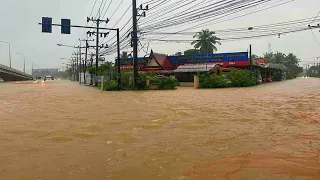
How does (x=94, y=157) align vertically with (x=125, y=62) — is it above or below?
below

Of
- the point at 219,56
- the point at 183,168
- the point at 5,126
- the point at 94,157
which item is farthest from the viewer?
the point at 219,56

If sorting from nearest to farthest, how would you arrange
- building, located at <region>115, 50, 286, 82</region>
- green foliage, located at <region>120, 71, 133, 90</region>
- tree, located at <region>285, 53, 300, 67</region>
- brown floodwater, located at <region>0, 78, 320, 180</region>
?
brown floodwater, located at <region>0, 78, 320, 180</region>, green foliage, located at <region>120, 71, 133, 90</region>, building, located at <region>115, 50, 286, 82</region>, tree, located at <region>285, 53, 300, 67</region>

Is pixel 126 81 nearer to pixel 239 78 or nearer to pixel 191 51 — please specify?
pixel 239 78

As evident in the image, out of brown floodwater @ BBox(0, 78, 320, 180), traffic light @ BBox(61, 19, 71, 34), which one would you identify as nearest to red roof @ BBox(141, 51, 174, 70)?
traffic light @ BBox(61, 19, 71, 34)

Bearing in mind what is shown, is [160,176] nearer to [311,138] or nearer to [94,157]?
[94,157]

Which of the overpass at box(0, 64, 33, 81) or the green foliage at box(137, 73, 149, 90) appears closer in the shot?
the green foliage at box(137, 73, 149, 90)

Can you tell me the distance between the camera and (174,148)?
6.68 metres

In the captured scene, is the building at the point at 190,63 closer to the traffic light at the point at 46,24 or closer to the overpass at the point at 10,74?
the traffic light at the point at 46,24

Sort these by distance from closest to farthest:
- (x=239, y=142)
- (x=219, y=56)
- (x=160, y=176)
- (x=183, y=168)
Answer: (x=160, y=176)
(x=183, y=168)
(x=239, y=142)
(x=219, y=56)

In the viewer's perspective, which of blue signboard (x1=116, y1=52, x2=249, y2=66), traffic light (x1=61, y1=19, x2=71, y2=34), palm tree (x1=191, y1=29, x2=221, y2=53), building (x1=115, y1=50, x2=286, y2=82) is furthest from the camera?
palm tree (x1=191, y1=29, x2=221, y2=53)

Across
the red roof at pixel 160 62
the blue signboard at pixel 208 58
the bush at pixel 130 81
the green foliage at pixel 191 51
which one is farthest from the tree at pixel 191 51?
the bush at pixel 130 81

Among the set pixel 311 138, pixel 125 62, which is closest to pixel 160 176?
pixel 311 138

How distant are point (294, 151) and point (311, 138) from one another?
151 cm

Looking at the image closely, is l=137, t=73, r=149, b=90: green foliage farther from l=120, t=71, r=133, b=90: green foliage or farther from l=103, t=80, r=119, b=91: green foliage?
l=103, t=80, r=119, b=91: green foliage
